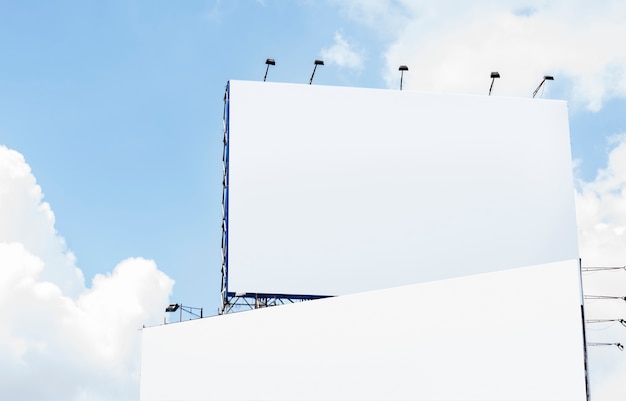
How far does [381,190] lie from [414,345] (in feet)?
37.3

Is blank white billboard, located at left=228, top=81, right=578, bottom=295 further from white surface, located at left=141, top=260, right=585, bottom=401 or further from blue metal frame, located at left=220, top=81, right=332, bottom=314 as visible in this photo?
white surface, located at left=141, top=260, right=585, bottom=401

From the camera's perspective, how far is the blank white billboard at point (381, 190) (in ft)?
96.5

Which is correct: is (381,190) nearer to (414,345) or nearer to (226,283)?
(226,283)

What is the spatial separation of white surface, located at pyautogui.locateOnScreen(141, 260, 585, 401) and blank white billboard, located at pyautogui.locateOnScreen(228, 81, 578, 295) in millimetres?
8087

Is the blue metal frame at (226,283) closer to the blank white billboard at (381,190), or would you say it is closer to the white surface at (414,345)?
the blank white billboard at (381,190)

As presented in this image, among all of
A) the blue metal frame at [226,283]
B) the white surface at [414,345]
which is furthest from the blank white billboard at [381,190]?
the white surface at [414,345]

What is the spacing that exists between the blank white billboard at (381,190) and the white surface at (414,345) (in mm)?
8087

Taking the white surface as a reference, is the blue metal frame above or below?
above

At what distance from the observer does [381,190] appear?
30250mm

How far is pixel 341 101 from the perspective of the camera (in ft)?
101

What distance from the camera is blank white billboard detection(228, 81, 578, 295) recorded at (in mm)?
29406

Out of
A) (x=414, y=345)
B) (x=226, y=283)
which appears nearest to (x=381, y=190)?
(x=226, y=283)

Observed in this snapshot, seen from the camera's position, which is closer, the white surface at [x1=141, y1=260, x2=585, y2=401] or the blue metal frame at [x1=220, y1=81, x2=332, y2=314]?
the white surface at [x1=141, y1=260, x2=585, y2=401]

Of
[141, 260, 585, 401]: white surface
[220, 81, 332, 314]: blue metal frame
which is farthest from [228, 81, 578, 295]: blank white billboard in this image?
[141, 260, 585, 401]: white surface
